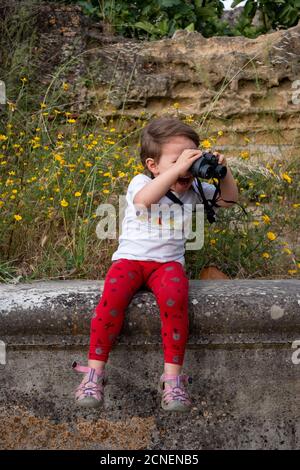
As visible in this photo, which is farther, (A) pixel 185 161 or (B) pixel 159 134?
(B) pixel 159 134

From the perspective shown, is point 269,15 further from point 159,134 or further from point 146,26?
point 159,134

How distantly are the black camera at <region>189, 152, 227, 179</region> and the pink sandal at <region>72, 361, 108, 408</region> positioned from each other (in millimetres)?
665

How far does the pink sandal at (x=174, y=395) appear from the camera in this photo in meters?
2.01

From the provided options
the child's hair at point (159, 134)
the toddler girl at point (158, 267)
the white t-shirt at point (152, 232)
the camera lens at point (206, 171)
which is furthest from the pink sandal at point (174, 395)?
the child's hair at point (159, 134)

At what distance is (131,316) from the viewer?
2121 millimetres

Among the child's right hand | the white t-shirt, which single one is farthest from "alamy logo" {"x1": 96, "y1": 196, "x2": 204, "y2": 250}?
the child's right hand

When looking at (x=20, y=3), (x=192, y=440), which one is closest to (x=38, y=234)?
(x=192, y=440)

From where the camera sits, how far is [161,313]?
2076mm

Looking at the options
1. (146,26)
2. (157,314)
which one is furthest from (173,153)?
(146,26)

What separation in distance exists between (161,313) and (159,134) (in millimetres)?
622

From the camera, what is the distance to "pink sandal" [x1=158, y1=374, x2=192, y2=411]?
201 cm

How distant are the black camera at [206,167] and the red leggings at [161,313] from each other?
0.32 meters

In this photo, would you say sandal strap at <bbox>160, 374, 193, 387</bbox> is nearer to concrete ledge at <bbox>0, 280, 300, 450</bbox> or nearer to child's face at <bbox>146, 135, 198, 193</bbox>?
concrete ledge at <bbox>0, 280, 300, 450</bbox>

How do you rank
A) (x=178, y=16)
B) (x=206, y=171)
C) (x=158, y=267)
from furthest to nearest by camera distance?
(x=178, y=16) → (x=158, y=267) → (x=206, y=171)
